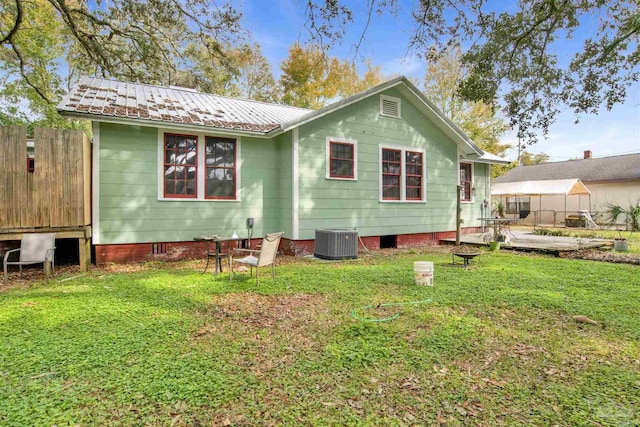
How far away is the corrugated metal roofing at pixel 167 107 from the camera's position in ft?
25.1

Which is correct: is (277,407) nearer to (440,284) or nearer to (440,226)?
(440,284)

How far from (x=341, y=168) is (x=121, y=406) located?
8258 millimetres

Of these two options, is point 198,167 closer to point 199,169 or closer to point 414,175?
point 199,169

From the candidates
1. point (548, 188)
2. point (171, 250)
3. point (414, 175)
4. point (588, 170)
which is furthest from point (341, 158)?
point (588, 170)

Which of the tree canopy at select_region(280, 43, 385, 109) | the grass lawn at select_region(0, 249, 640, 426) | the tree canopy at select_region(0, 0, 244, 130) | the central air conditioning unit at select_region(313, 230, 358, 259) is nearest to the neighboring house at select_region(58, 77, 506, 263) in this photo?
the central air conditioning unit at select_region(313, 230, 358, 259)

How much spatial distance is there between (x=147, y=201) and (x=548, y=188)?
21076 mm

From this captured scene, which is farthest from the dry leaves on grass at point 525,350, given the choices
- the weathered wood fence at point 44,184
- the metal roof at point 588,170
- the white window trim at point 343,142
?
the metal roof at point 588,170

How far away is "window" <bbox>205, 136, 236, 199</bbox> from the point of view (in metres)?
8.95

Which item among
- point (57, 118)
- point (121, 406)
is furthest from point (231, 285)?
point (57, 118)

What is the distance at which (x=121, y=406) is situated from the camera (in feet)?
8.22

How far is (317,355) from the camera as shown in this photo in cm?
337

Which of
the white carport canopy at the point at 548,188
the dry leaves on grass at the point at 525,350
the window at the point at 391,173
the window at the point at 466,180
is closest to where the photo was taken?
the dry leaves on grass at the point at 525,350

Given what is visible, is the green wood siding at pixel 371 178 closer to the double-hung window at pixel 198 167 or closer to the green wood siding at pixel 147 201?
the green wood siding at pixel 147 201

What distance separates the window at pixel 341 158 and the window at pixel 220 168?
2616mm
